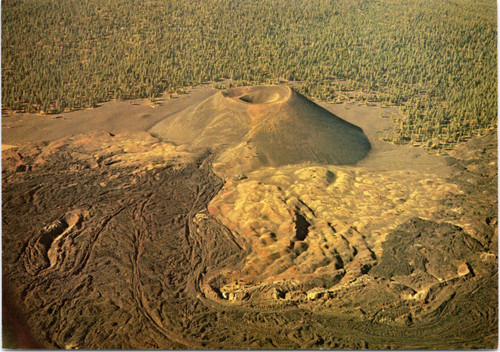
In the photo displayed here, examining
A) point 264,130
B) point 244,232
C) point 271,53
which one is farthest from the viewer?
point 271,53

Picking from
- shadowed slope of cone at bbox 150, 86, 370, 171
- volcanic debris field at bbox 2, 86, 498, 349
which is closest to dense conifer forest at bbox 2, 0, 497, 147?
volcanic debris field at bbox 2, 86, 498, 349

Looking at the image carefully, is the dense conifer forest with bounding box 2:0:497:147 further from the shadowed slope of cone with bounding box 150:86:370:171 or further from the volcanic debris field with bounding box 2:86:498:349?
the shadowed slope of cone with bounding box 150:86:370:171

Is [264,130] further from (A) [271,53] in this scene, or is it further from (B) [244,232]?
(A) [271,53]

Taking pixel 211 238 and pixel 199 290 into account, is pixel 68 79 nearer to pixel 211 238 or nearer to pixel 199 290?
pixel 211 238

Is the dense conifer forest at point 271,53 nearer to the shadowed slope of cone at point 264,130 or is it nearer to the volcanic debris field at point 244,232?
the volcanic debris field at point 244,232

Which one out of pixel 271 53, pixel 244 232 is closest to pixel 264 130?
pixel 244 232

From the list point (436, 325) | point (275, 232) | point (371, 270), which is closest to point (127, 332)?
point (275, 232)
